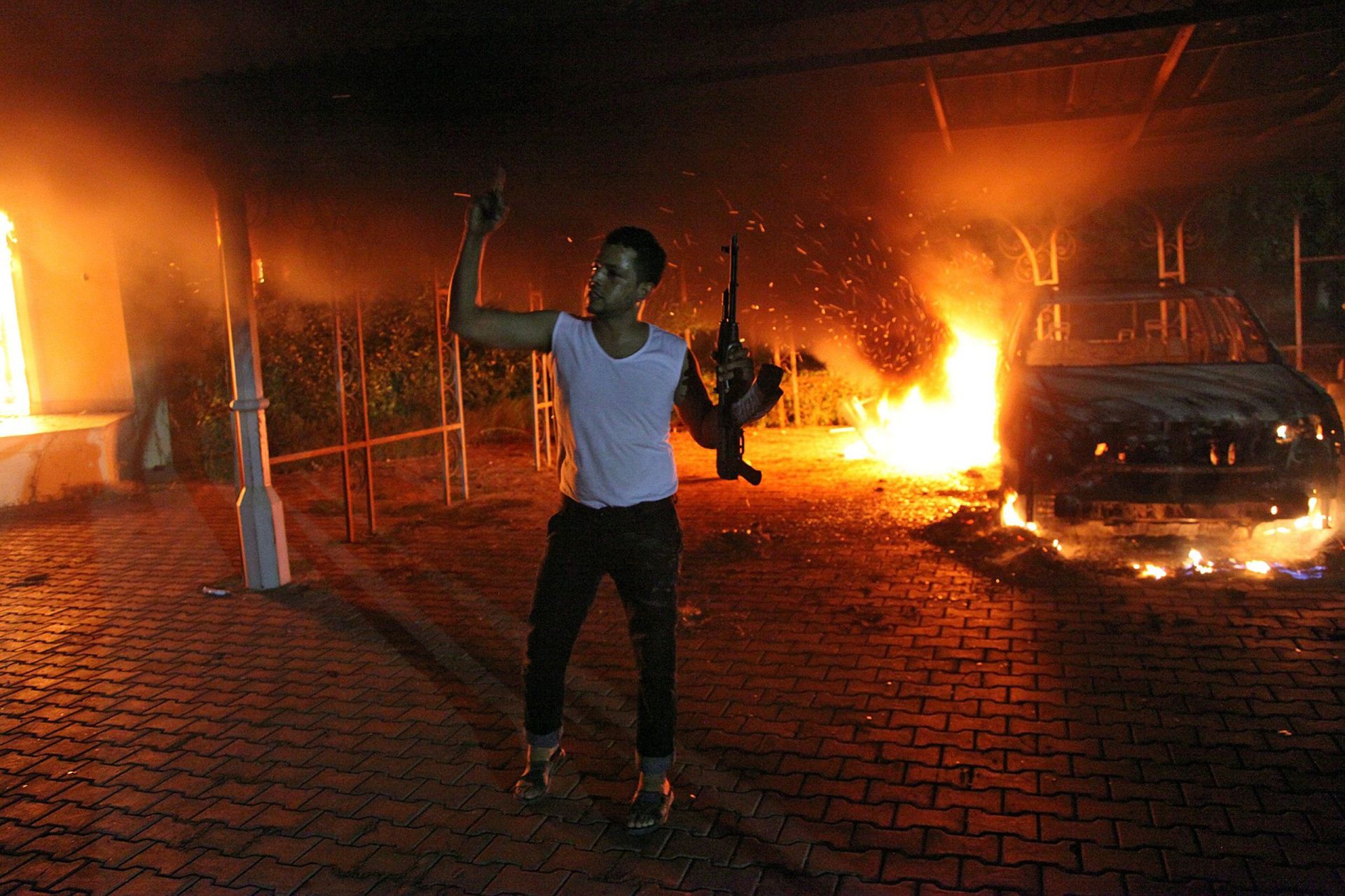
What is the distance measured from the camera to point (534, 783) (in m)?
3.80

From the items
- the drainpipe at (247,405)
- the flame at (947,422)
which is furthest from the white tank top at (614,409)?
the flame at (947,422)

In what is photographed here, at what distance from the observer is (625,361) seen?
11.5ft

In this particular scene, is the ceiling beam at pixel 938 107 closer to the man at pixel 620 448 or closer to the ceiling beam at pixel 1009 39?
the ceiling beam at pixel 1009 39

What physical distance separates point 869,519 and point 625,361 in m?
5.60

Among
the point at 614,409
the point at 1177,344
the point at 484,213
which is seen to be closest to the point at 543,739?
the point at 614,409

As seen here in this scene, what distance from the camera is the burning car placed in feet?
21.7

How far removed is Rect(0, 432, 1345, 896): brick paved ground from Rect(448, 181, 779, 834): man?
1.89 feet

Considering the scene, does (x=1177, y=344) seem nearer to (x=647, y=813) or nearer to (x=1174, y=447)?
(x=1174, y=447)

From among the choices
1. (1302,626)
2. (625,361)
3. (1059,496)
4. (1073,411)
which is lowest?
(1302,626)

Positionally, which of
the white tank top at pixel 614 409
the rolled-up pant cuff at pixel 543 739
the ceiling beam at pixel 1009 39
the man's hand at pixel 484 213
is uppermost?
the ceiling beam at pixel 1009 39

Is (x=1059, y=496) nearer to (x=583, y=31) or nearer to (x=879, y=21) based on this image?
(x=879, y=21)

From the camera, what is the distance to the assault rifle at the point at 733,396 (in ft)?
11.5

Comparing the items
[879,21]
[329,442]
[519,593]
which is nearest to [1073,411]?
[879,21]


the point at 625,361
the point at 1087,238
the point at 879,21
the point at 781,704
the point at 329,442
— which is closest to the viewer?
the point at 625,361
